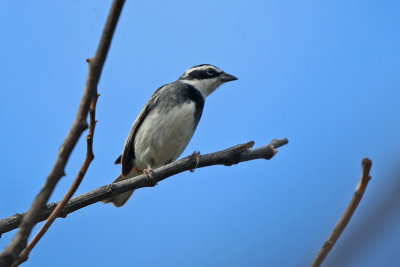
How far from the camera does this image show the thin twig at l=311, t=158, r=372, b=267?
1.61 metres

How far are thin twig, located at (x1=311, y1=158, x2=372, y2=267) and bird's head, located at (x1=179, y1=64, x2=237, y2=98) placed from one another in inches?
182

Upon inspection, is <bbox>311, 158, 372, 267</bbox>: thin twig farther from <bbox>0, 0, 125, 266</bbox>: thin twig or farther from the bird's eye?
the bird's eye

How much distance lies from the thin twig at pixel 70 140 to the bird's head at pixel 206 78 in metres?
4.48

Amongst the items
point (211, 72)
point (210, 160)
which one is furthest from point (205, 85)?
point (210, 160)

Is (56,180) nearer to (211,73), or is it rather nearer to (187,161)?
(187,161)

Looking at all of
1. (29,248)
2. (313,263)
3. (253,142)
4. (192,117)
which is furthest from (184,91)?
(313,263)

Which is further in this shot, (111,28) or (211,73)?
(211,73)

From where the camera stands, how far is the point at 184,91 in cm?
587

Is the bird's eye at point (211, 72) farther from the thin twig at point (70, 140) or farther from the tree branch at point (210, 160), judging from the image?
the thin twig at point (70, 140)

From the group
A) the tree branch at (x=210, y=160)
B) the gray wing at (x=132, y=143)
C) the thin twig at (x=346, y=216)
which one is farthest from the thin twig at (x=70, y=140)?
the gray wing at (x=132, y=143)

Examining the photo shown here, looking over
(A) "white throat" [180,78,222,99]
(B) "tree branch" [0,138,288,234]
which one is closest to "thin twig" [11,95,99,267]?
(B) "tree branch" [0,138,288,234]

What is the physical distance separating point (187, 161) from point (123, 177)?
2261 mm

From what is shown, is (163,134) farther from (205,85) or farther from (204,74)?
(204,74)

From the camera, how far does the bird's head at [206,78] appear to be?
6306mm
